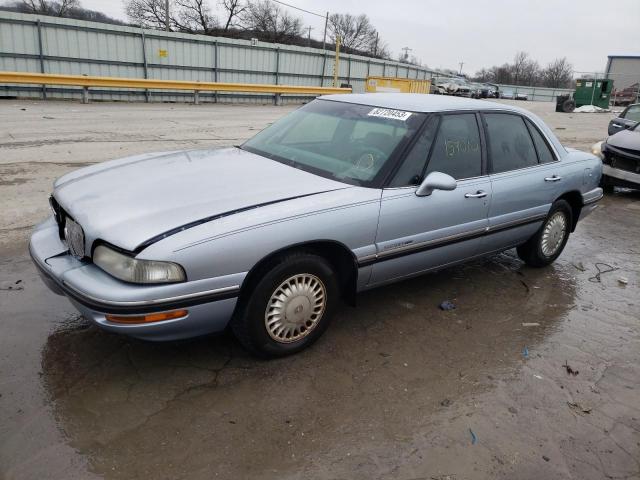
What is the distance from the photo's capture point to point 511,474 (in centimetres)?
251

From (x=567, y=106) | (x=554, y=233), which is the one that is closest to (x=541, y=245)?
(x=554, y=233)

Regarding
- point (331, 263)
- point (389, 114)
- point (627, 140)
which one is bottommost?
point (331, 263)

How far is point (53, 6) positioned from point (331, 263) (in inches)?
2797

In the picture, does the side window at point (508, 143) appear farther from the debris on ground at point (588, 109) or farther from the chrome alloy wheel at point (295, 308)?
the debris on ground at point (588, 109)

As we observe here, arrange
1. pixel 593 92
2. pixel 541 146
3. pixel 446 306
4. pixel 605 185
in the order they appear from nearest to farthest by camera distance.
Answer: pixel 446 306 → pixel 541 146 → pixel 605 185 → pixel 593 92

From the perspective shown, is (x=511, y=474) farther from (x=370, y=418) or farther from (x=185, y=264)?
(x=185, y=264)

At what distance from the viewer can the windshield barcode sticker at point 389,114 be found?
154 inches

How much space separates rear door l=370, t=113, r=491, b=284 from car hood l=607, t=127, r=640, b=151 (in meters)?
5.79

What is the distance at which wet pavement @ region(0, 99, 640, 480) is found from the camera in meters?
2.49

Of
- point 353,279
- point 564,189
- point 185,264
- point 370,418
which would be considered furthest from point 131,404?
point 564,189

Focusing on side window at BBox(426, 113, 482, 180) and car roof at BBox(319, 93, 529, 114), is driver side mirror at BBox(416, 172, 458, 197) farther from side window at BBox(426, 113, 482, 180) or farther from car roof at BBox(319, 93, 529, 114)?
car roof at BBox(319, 93, 529, 114)

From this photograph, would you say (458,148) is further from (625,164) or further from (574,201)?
(625,164)

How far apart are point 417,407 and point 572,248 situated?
400 centimetres

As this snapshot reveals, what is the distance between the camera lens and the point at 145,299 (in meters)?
2.63
